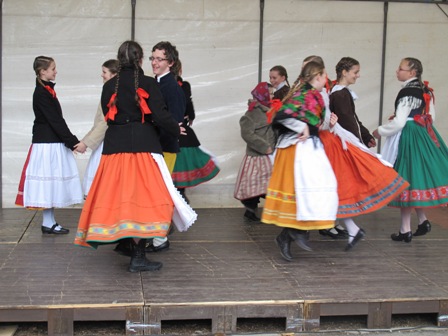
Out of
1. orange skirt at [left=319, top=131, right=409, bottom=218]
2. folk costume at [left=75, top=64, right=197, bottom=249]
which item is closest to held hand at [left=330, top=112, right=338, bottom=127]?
orange skirt at [left=319, top=131, right=409, bottom=218]

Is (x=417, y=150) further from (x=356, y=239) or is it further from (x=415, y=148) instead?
(x=356, y=239)

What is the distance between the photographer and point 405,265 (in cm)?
524

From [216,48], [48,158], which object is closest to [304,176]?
[48,158]

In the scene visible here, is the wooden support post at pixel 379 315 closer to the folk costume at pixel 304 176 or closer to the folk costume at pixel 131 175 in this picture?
the folk costume at pixel 304 176

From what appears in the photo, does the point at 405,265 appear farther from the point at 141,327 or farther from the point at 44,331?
the point at 44,331

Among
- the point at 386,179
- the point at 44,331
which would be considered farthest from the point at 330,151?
the point at 44,331

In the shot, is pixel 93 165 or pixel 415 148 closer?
pixel 415 148

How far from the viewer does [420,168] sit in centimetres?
587

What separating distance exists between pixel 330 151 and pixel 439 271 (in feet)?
3.84

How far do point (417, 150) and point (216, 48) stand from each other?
2289 mm

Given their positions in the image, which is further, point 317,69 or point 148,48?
point 148,48

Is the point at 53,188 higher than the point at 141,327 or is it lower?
higher

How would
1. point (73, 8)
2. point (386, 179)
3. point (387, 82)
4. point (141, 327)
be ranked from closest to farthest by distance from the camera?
point (141, 327)
point (386, 179)
point (73, 8)
point (387, 82)

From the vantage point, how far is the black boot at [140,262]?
193 inches
